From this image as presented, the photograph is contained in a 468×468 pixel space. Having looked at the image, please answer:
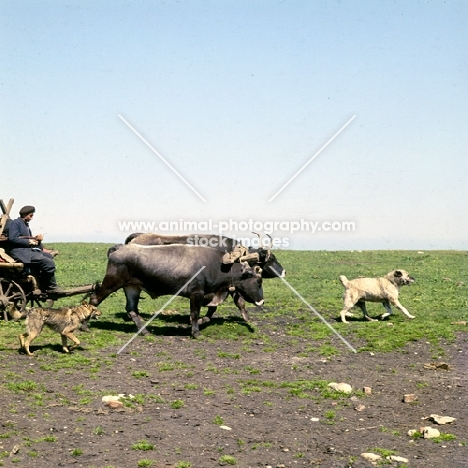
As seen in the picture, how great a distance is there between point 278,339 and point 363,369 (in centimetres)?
304

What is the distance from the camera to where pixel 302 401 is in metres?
11.2

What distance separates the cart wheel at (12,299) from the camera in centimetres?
1602

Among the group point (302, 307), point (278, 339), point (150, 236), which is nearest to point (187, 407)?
point (278, 339)

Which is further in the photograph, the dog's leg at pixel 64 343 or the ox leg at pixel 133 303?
the ox leg at pixel 133 303

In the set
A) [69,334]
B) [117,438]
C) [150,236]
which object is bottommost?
[117,438]

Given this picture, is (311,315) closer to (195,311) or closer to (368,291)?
(368,291)

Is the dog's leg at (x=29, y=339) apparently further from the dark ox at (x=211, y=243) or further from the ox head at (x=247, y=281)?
the ox head at (x=247, y=281)

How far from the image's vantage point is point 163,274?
631 inches

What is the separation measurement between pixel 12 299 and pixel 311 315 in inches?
319

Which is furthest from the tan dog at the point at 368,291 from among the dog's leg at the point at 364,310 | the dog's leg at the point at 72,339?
the dog's leg at the point at 72,339

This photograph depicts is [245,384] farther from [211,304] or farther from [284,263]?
[284,263]

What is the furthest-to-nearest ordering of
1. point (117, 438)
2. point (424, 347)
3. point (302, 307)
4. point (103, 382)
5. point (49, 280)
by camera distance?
point (302, 307), point (49, 280), point (424, 347), point (103, 382), point (117, 438)

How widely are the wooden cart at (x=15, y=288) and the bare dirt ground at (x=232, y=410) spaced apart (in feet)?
6.76

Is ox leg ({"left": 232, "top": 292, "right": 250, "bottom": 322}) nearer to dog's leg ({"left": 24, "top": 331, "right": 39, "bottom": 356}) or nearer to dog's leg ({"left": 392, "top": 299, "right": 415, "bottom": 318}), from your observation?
dog's leg ({"left": 392, "top": 299, "right": 415, "bottom": 318})
